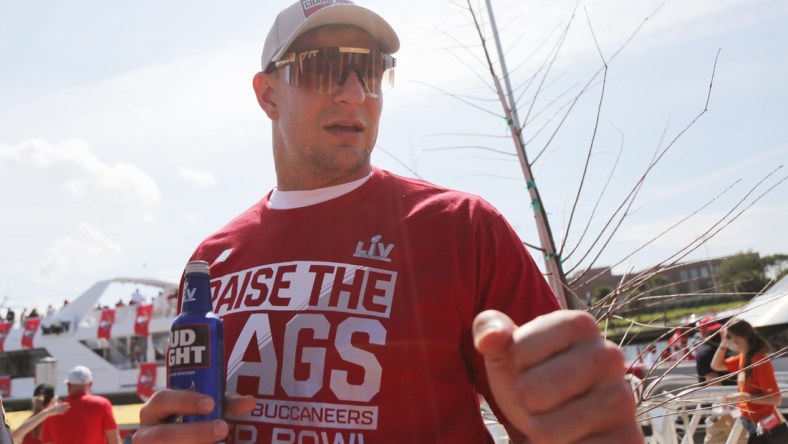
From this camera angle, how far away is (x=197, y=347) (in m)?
1.17

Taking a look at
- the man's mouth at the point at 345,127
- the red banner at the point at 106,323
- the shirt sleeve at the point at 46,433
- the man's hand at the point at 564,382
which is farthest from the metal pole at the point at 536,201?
the red banner at the point at 106,323

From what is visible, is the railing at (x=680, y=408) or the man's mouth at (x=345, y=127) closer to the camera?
the man's mouth at (x=345, y=127)

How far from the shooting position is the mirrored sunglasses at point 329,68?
5.60 feet

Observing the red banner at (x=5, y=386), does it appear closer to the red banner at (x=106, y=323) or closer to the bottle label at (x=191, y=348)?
the red banner at (x=106, y=323)

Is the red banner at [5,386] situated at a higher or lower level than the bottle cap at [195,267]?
lower

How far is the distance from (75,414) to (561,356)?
6.04m

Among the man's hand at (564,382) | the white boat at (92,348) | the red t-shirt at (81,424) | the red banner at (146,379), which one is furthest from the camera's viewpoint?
the white boat at (92,348)

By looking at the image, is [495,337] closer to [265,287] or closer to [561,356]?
[561,356]

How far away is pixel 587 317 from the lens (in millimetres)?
669

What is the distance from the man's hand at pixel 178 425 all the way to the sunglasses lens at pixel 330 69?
2.85 feet

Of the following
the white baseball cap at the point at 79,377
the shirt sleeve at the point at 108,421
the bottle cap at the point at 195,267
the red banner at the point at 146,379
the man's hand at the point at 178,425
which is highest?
the bottle cap at the point at 195,267

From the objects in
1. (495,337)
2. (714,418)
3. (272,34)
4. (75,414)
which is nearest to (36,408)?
(75,414)

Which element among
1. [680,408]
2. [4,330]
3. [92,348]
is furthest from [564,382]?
[4,330]

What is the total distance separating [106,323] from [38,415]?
25028 mm
